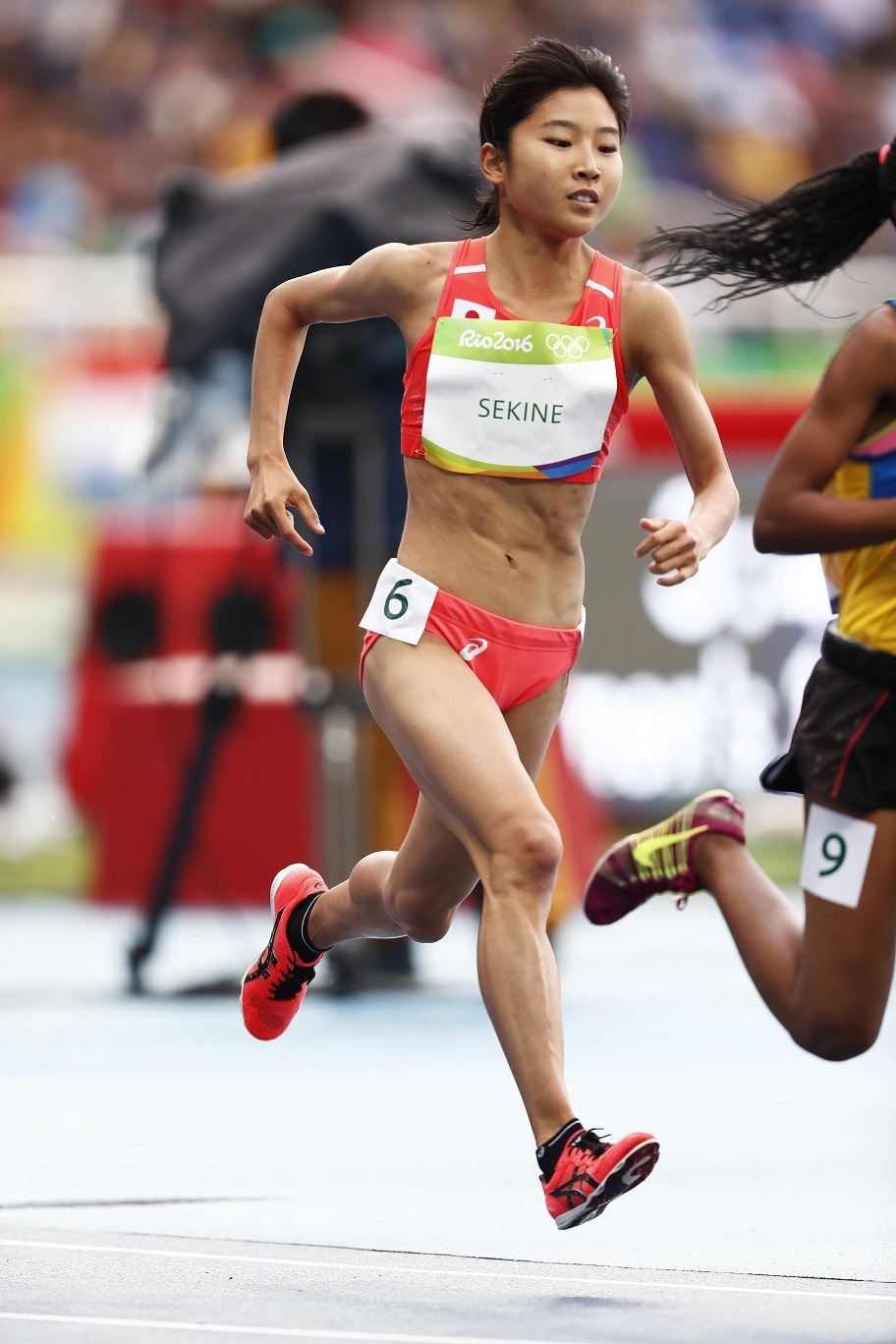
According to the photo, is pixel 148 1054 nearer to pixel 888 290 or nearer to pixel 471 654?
pixel 471 654

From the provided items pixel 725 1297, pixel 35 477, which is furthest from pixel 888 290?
pixel 725 1297

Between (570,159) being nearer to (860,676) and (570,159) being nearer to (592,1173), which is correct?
(860,676)

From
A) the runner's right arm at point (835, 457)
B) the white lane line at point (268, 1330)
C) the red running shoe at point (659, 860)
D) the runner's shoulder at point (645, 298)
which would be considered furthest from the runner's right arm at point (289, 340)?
the white lane line at point (268, 1330)

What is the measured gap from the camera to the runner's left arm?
4.00m

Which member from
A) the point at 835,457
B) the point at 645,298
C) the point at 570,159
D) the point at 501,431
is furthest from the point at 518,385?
the point at 835,457

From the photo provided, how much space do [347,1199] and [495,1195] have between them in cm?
32

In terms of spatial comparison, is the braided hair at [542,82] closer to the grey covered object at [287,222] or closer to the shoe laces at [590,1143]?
the shoe laces at [590,1143]

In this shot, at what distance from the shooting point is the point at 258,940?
9.87m

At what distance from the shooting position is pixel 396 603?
416 centimetres

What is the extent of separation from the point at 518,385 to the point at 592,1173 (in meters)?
1.53

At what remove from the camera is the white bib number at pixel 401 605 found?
162 inches

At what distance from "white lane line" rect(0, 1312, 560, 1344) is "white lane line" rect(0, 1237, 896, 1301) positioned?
0.52 meters

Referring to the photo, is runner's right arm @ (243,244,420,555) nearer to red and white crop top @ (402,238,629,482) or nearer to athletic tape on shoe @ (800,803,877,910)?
red and white crop top @ (402,238,629,482)

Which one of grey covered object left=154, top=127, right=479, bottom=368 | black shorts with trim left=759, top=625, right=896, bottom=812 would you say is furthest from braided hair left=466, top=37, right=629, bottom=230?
grey covered object left=154, top=127, right=479, bottom=368
